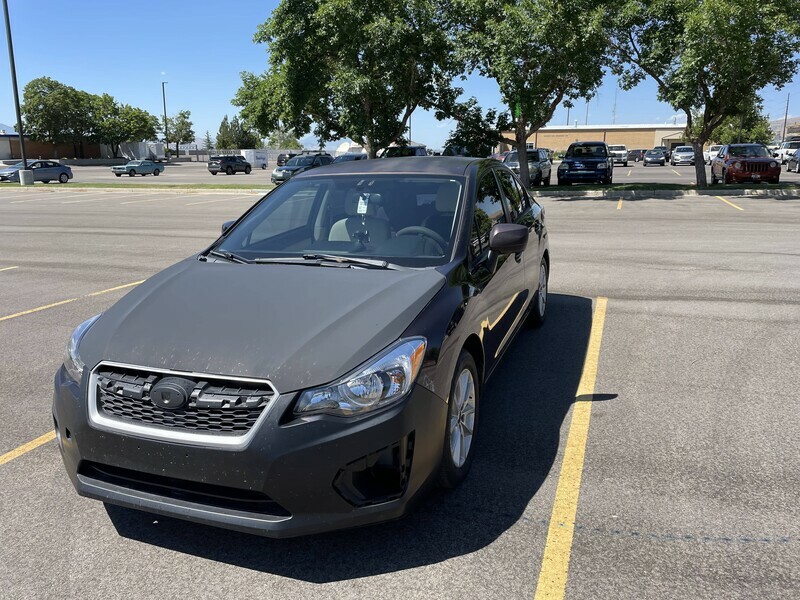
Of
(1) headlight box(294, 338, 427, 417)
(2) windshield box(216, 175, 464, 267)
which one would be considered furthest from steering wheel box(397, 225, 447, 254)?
(1) headlight box(294, 338, 427, 417)

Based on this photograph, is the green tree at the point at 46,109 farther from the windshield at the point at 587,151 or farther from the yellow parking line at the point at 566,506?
the yellow parking line at the point at 566,506

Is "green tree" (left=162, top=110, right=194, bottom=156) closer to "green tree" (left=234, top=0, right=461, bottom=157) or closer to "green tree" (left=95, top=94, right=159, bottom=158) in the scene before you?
"green tree" (left=95, top=94, right=159, bottom=158)

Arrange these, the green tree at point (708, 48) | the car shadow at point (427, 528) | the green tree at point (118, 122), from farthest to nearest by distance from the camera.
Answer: the green tree at point (118, 122) < the green tree at point (708, 48) < the car shadow at point (427, 528)

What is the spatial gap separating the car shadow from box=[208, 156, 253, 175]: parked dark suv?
54335mm

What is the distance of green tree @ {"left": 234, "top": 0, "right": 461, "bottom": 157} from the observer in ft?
77.3

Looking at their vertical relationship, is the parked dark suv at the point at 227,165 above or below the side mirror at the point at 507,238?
above

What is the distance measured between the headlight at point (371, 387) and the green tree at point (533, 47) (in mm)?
20234

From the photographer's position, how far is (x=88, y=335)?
3236 millimetres

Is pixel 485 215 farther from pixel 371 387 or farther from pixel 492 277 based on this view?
pixel 371 387

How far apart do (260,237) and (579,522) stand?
2.60 m

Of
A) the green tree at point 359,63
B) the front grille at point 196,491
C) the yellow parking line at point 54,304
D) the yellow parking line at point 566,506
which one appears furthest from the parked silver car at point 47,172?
the front grille at point 196,491

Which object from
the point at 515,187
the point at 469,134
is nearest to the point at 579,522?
the point at 515,187

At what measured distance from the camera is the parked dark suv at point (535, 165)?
2817 centimetres

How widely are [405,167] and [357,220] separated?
0.60 metres
